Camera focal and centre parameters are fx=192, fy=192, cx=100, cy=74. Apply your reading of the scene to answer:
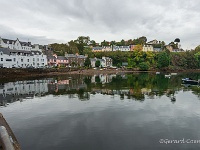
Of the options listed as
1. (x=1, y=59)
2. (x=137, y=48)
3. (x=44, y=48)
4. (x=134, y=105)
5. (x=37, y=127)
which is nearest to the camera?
(x=37, y=127)

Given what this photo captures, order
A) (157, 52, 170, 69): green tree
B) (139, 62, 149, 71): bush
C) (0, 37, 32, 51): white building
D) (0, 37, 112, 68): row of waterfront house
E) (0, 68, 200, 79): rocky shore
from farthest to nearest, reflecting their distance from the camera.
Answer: (157, 52, 170, 69): green tree, (139, 62, 149, 71): bush, (0, 37, 32, 51): white building, (0, 37, 112, 68): row of waterfront house, (0, 68, 200, 79): rocky shore

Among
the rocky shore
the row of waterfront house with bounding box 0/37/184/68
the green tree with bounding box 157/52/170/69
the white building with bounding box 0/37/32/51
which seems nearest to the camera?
the rocky shore

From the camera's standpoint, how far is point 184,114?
1028 inches

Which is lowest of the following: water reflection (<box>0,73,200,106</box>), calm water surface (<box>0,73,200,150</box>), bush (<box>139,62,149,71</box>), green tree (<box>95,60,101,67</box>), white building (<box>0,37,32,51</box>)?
calm water surface (<box>0,73,200,150</box>)

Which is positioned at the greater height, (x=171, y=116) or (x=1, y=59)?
(x=1, y=59)

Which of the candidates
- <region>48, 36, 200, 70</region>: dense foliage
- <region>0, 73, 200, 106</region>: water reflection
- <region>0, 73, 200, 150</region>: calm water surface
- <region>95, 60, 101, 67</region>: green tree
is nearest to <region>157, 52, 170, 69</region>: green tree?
<region>48, 36, 200, 70</region>: dense foliage

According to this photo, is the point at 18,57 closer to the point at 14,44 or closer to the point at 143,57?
the point at 14,44

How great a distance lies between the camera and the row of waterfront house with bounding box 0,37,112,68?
95.6 metres

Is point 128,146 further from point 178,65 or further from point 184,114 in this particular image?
point 178,65

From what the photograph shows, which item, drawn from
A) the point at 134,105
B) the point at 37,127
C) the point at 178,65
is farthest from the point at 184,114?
the point at 178,65

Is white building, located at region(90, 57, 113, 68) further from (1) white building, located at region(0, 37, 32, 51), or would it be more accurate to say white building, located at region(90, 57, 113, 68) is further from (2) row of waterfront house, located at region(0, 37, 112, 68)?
(1) white building, located at region(0, 37, 32, 51)

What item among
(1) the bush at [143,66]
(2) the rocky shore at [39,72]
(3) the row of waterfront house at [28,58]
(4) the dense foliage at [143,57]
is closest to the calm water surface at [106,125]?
(2) the rocky shore at [39,72]

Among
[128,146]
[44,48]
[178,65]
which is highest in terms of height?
[44,48]

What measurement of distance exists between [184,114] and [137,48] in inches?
5281
